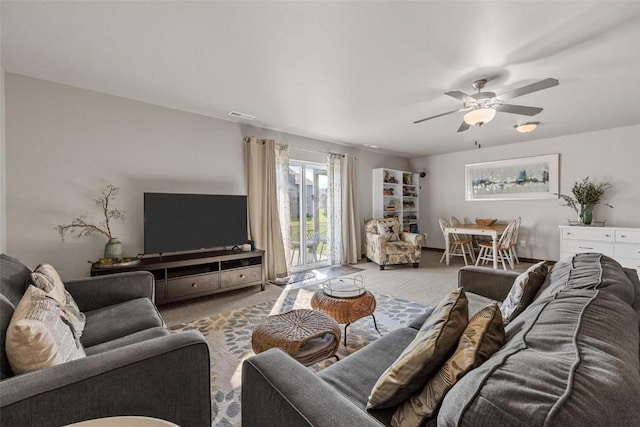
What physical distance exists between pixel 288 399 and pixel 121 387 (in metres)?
0.67

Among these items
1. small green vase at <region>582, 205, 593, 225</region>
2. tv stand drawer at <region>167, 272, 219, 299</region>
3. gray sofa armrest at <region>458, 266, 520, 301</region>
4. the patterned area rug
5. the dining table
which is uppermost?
small green vase at <region>582, 205, 593, 225</region>

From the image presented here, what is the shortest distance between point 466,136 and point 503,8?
3.56 m

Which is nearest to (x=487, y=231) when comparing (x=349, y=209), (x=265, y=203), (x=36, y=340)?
(x=349, y=209)

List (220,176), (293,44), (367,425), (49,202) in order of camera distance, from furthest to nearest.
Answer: (220,176)
(49,202)
(293,44)
(367,425)

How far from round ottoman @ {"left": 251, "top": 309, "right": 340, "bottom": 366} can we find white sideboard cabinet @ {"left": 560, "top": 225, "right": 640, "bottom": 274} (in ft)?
16.0

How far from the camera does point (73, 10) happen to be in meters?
1.76

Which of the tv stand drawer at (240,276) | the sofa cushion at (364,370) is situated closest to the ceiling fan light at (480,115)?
the sofa cushion at (364,370)

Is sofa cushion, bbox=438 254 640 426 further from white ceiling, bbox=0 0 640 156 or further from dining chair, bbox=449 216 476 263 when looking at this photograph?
dining chair, bbox=449 216 476 263

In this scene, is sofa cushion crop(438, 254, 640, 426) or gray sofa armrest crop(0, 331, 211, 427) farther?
gray sofa armrest crop(0, 331, 211, 427)

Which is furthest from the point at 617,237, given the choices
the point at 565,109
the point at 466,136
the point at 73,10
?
the point at 73,10

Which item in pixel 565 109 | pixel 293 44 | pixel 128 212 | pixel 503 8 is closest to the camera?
pixel 503 8

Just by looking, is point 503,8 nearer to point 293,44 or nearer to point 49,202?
point 293,44

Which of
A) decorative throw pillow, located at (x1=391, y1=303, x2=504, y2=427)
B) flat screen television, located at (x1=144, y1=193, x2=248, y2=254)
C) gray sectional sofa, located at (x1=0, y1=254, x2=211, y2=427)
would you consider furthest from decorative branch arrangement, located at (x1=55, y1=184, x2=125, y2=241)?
decorative throw pillow, located at (x1=391, y1=303, x2=504, y2=427)

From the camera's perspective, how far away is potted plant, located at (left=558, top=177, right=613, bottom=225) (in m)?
4.61
